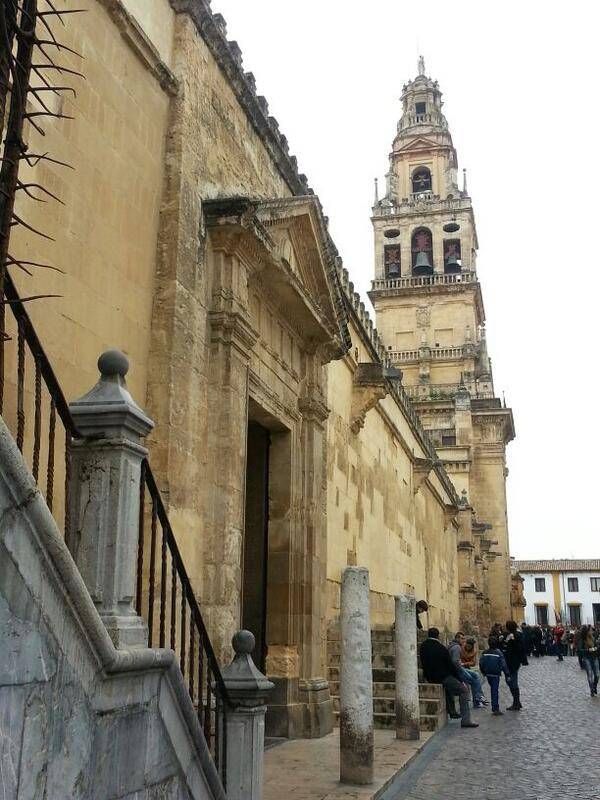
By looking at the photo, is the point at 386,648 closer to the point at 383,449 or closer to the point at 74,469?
the point at 383,449

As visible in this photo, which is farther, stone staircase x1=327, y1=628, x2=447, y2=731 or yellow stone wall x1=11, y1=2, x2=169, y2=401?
stone staircase x1=327, y1=628, x2=447, y2=731

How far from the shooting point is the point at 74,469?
3854mm

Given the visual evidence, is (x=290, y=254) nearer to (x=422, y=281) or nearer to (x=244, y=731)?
(x=244, y=731)

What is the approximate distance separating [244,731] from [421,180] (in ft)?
151

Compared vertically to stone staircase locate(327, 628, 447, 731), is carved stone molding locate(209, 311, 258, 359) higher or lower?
higher

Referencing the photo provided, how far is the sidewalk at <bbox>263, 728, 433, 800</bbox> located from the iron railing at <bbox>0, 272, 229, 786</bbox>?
1.30m

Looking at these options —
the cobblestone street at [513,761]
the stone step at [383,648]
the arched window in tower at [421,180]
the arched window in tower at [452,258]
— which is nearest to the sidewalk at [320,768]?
the cobblestone street at [513,761]

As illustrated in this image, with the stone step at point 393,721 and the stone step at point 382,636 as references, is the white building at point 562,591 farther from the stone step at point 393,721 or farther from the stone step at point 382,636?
the stone step at point 393,721

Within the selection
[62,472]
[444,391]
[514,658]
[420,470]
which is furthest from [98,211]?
[444,391]

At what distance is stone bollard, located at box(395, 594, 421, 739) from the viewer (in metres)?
9.11

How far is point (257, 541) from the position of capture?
9969mm

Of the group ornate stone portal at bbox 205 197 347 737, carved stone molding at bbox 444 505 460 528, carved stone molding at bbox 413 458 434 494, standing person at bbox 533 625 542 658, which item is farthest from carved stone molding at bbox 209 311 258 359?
standing person at bbox 533 625 542 658

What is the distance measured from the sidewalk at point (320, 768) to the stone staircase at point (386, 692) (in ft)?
2.35

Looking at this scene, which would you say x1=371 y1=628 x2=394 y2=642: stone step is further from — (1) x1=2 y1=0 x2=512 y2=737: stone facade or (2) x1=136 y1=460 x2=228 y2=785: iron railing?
(2) x1=136 y1=460 x2=228 y2=785: iron railing
